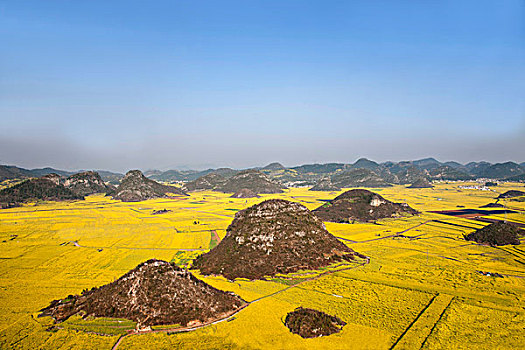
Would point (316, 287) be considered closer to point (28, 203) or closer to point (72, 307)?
point (72, 307)

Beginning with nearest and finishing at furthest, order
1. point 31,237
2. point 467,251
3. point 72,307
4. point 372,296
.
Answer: point 72,307
point 372,296
point 467,251
point 31,237

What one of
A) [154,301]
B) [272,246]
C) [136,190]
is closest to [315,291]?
[272,246]

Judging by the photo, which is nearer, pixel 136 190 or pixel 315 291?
pixel 315 291

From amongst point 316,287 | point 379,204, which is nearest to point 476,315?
point 316,287

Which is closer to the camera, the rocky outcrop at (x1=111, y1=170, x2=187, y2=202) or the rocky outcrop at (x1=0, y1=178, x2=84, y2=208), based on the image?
the rocky outcrop at (x1=0, y1=178, x2=84, y2=208)

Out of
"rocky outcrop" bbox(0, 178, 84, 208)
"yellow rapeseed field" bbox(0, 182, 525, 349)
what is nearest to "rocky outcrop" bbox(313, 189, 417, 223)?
→ "yellow rapeseed field" bbox(0, 182, 525, 349)

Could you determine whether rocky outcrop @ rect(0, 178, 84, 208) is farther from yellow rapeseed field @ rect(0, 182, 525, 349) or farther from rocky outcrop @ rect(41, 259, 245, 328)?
rocky outcrop @ rect(41, 259, 245, 328)

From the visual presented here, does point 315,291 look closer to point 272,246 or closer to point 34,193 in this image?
point 272,246

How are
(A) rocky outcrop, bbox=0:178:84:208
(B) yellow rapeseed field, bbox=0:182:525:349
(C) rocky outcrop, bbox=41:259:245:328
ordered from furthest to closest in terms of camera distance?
(A) rocky outcrop, bbox=0:178:84:208
(C) rocky outcrop, bbox=41:259:245:328
(B) yellow rapeseed field, bbox=0:182:525:349
